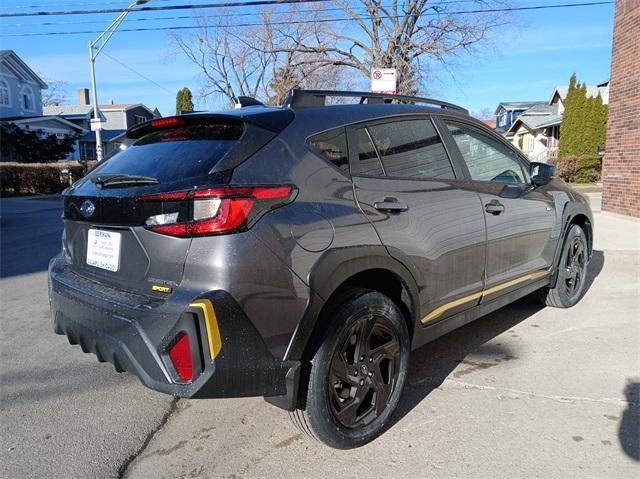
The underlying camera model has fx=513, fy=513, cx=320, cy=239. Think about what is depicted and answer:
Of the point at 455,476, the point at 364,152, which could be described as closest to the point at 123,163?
the point at 364,152

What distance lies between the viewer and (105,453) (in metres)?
2.73

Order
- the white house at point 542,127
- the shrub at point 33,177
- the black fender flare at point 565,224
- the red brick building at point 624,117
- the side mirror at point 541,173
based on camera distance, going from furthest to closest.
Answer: the white house at point 542,127
the shrub at point 33,177
the red brick building at point 624,117
the black fender flare at point 565,224
the side mirror at point 541,173

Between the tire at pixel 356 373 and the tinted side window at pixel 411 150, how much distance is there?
2.60 feet

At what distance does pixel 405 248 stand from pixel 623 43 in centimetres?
1058

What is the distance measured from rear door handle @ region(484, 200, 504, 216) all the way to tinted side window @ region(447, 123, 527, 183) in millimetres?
194

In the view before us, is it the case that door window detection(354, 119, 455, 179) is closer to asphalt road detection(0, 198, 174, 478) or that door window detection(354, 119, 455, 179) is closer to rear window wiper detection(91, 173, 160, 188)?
rear window wiper detection(91, 173, 160, 188)

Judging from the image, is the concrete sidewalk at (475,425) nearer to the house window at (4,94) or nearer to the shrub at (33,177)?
the shrub at (33,177)

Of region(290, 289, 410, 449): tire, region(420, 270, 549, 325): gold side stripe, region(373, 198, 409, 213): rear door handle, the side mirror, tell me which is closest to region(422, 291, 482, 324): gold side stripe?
region(420, 270, 549, 325): gold side stripe

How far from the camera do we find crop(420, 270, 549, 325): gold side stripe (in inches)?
124

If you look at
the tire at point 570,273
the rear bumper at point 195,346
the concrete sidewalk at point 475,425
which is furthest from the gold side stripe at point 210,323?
the tire at point 570,273

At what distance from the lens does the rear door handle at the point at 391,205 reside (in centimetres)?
276

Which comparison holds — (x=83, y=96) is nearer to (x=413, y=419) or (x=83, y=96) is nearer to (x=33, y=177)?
(x=33, y=177)

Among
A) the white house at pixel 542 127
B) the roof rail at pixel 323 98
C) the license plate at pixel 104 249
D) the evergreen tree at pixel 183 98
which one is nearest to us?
the license plate at pixel 104 249

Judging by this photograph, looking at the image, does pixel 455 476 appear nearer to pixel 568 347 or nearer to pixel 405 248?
pixel 405 248
